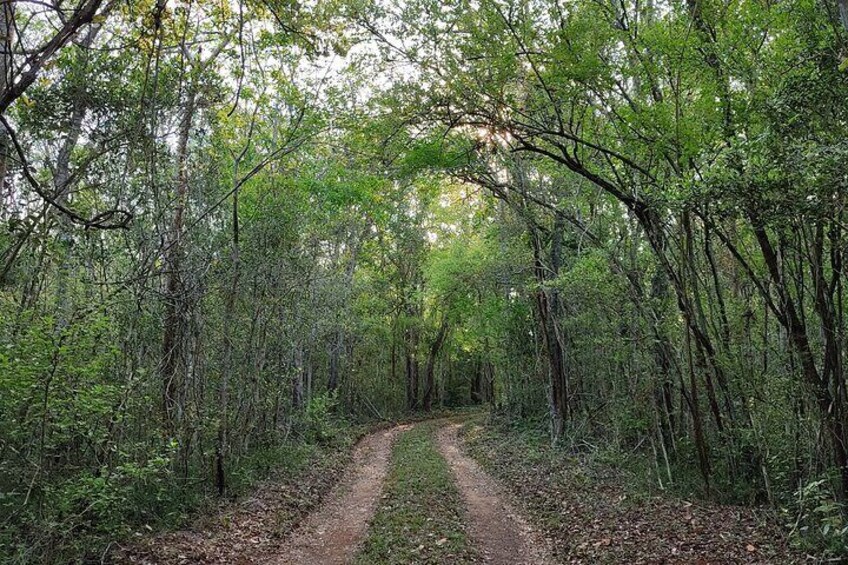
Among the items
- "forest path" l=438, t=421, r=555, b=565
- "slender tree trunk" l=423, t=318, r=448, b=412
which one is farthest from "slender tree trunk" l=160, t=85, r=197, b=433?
"slender tree trunk" l=423, t=318, r=448, b=412

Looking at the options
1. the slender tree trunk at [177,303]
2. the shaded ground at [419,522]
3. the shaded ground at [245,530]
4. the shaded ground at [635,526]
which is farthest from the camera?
the slender tree trunk at [177,303]

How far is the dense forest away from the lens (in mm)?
5082

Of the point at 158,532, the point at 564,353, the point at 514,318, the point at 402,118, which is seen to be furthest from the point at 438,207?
the point at 158,532

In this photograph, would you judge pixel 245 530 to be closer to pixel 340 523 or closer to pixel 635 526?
pixel 340 523

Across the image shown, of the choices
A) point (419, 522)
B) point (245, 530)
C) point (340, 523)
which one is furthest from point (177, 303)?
point (419, 522)

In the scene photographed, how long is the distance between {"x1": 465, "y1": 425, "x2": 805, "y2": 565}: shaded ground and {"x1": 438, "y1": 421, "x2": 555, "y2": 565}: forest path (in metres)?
0.26

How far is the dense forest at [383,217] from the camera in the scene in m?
5.08

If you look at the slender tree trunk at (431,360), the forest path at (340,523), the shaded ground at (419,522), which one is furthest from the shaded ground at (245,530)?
the slender tree trunk at (431,360)

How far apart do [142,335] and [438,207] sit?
60.4 ft

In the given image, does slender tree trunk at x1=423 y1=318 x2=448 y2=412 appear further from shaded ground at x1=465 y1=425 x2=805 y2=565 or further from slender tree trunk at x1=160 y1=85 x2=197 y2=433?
slender tree trunk at x1=160 y1=85 x2=197 y2=433

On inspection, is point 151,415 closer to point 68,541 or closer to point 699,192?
point 68,541

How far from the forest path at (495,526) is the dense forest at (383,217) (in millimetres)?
2487

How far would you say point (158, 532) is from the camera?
7207mm

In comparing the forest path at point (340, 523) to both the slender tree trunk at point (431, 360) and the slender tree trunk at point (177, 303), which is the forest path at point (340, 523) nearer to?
the slender tree trunk at point (177, 303)
